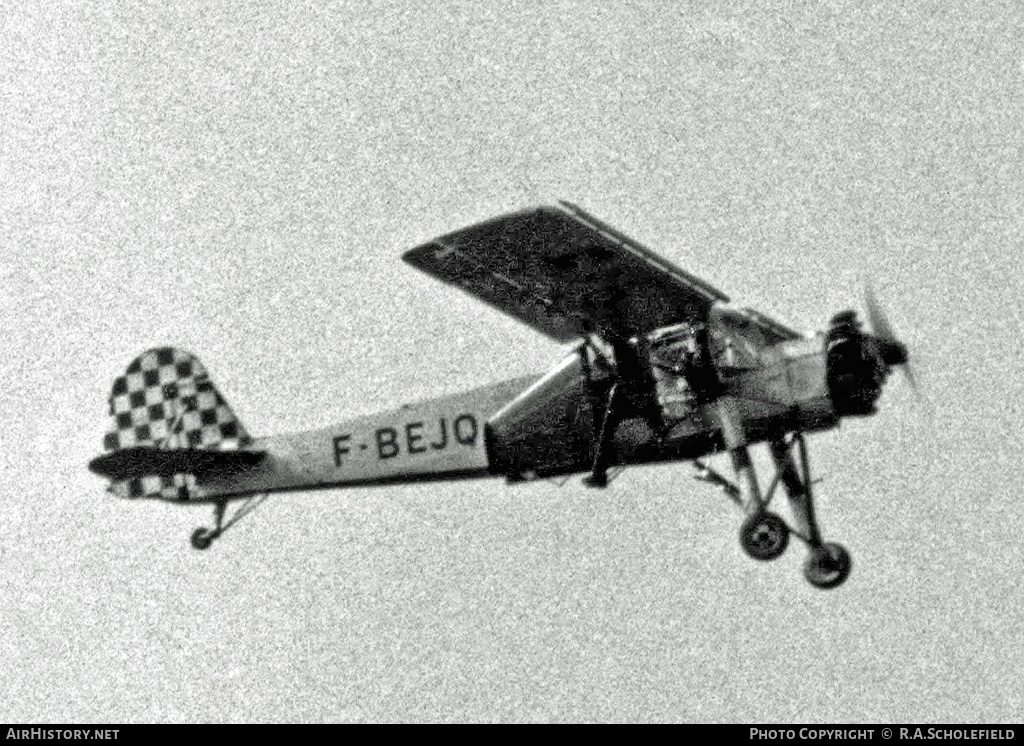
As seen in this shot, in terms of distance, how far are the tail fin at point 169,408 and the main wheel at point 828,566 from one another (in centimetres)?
631

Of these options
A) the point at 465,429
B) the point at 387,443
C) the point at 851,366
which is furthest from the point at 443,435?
the point at 851,366

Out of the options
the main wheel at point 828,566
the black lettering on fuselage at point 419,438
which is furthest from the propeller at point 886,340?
the black lettering on fuselage at point 419,438

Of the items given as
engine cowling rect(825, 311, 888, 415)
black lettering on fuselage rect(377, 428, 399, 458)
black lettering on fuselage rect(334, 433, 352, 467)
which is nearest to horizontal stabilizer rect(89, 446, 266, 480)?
black lettering on fuselage rect(334, 433, 352, 467)

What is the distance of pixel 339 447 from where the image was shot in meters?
16.1

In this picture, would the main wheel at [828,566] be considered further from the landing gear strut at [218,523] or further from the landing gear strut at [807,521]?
the landing gear strut at [218,523]

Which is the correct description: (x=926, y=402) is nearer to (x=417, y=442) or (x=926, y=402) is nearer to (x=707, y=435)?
(x=707, y=435)

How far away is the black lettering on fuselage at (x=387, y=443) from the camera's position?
1591 centimetres

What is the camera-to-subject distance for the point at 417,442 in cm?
1581

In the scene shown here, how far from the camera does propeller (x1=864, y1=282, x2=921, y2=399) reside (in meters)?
14.1

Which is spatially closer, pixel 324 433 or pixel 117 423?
pixel 324 433

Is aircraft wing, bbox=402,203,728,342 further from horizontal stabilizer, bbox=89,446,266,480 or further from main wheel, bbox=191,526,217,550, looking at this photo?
main wheel, bbox=191,526,217,550

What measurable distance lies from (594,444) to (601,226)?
2.24 m

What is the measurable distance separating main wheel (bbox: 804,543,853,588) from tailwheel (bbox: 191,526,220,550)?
6.18 metres
